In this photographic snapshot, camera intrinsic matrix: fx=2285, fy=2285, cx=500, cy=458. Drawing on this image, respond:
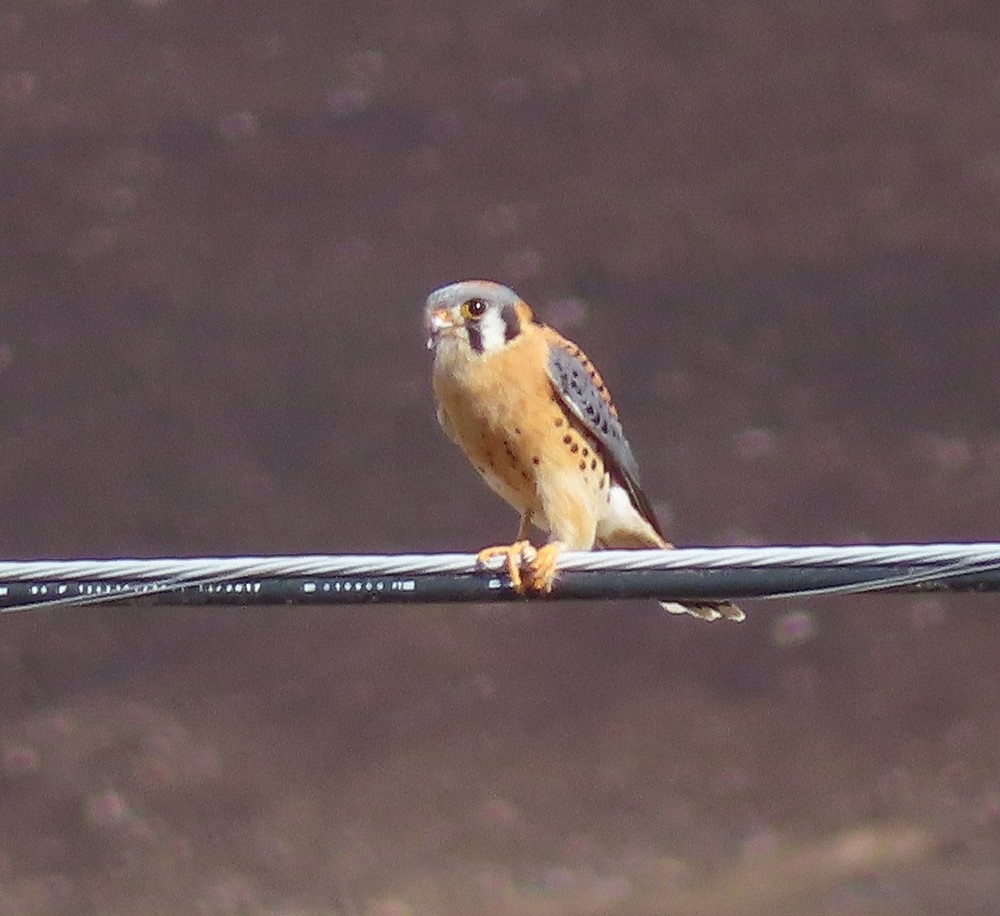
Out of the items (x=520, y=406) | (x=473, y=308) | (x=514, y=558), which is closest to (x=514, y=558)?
(x=514, y=558)

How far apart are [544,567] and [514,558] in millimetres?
101

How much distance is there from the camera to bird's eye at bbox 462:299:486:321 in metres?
4.63

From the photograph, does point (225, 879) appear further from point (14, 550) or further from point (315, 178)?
point (315, 178)

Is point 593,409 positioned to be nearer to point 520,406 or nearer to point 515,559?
point 520,406

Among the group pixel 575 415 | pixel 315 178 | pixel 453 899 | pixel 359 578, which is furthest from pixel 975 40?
pixel 359 578

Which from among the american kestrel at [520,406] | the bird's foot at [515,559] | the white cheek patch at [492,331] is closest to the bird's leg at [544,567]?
the bird's foot at [515,559]

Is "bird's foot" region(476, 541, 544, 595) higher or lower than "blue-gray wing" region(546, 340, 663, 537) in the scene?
lower

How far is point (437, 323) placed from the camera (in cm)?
461

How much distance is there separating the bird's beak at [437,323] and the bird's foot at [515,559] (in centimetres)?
60

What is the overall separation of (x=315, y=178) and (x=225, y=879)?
2205mm

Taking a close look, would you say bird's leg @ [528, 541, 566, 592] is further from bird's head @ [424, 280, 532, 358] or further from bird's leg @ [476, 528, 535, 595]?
bird's head @ [424, 280, 532, 358]

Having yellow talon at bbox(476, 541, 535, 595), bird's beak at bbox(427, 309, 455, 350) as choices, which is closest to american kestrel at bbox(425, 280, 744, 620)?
bird's beak at bbox(427, 309, 455, 350)

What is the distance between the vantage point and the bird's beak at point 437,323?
4609mm

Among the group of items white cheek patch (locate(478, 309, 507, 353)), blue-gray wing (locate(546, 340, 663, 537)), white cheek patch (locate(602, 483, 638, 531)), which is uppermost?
white cheek patch (locate(478, 309, 507, 353))
